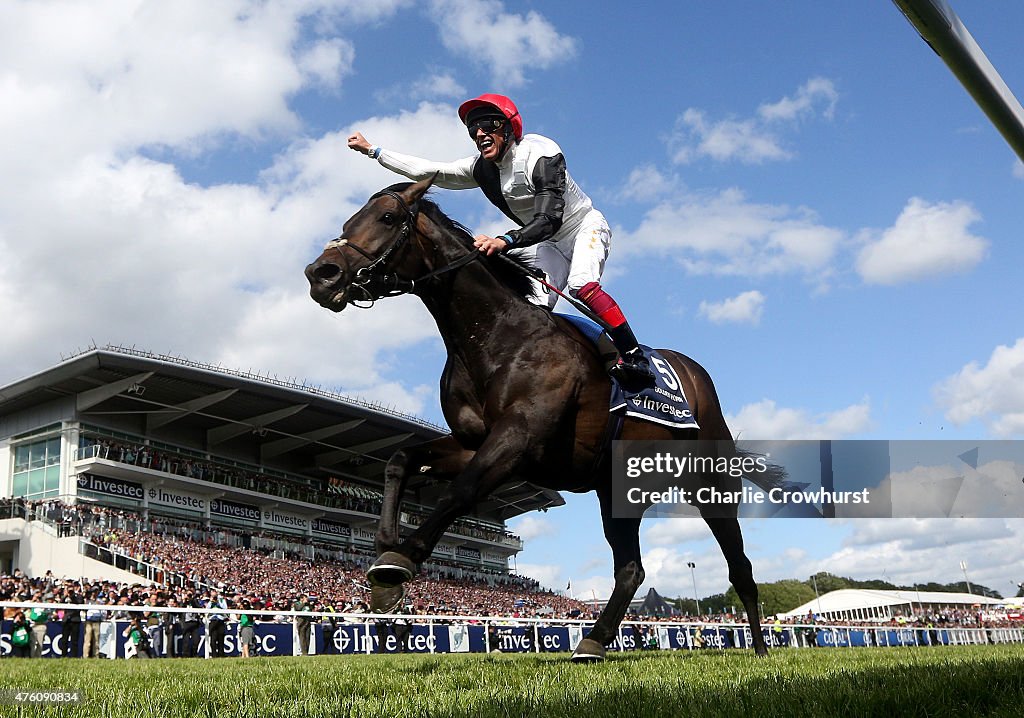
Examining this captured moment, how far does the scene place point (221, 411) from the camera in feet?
149

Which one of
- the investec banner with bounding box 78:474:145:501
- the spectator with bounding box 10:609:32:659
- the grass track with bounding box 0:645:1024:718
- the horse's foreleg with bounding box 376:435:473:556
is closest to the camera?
the grass track with bounding box 0:645:1024:718

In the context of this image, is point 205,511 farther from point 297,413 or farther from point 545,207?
point 545,207

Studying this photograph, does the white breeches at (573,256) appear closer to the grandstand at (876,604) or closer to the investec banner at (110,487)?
the investec banner at (110,487)

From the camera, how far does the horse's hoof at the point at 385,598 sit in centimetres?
478

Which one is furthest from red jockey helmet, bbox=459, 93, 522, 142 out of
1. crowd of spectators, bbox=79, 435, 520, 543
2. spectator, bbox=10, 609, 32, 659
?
crowd of spectators, bbox=79, 435, 520, 543

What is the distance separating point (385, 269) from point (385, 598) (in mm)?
2109

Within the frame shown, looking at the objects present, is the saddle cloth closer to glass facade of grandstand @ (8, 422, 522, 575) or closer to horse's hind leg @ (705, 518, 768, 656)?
horse's hind leg @ (705, 518, 768, 656)

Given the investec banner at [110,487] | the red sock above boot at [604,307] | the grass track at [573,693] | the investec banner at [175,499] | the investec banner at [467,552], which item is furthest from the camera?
the investec banner at [467,552]

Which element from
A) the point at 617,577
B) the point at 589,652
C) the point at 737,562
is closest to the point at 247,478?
the point at 737,562

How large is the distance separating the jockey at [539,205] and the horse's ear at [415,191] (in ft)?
1.56

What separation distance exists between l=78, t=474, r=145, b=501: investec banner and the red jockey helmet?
129 feet

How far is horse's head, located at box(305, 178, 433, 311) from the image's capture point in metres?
5.50

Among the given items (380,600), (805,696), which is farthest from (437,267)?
(805,696)

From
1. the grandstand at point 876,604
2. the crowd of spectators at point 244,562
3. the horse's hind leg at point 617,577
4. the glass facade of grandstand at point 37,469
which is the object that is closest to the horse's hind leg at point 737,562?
the horse's hind leg at point 617,577
